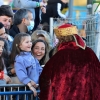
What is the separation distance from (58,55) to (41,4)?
3.98m

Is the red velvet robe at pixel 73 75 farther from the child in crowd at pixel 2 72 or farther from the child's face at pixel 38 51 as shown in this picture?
the child's face at pixel 38 51

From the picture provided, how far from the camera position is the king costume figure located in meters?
5.72

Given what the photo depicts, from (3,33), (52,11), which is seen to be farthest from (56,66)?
(52,11)

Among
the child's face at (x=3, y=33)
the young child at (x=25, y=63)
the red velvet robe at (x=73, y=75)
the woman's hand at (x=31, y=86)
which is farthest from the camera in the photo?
the child's face at (x=3, y=33)

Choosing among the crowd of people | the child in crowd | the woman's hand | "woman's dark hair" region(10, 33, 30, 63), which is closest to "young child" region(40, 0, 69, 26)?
the crowd of people

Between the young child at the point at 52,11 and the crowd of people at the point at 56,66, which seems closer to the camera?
the crowd of people at the point at 56,66

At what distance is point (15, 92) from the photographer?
5.95 metres

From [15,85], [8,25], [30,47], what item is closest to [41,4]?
[8,25]

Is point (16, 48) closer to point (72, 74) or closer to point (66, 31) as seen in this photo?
point (66, 31)

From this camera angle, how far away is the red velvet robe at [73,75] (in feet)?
18.8

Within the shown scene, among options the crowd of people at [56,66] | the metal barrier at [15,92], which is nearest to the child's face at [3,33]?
the crowd of people at [56,66]

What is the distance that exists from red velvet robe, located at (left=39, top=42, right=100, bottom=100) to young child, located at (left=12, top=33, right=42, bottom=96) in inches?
17.5

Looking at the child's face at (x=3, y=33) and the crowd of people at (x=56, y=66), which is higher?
the child's face at (x=3, y=33)

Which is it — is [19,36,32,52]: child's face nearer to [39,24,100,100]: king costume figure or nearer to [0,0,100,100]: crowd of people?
[0,0,100,100]: crowd of people
